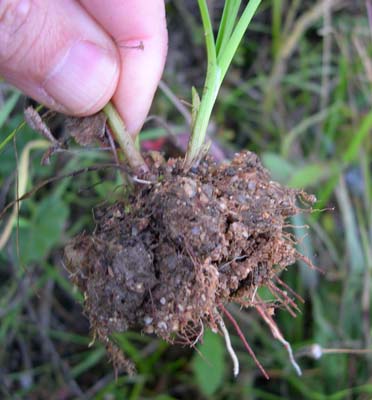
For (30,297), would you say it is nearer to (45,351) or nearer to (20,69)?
(45,351)

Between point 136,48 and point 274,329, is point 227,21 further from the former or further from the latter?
point 274,329

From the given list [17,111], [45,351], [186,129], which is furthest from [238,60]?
[45,351]

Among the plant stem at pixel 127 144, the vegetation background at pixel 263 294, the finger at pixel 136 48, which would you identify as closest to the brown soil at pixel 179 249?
the plant stem at pixel 127 144

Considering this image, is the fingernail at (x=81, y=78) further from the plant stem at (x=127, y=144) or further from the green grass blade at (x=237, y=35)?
the green grass blade at (x=237, y=35)

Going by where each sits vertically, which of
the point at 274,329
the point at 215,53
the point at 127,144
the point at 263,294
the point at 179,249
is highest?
the point at 215,53

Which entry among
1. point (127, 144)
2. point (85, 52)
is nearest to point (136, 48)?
point (85, 52)

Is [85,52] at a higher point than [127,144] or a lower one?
higher
